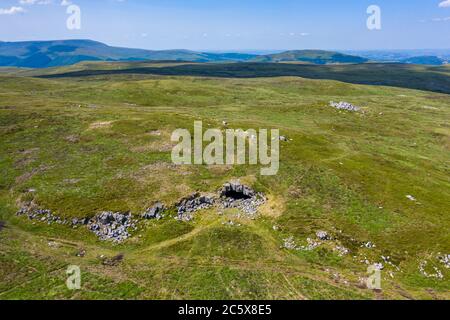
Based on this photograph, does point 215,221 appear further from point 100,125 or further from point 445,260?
point 100,125

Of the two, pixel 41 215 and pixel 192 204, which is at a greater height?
pixel 192 204

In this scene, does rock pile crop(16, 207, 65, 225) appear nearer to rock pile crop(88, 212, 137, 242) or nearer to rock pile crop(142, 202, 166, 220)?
rock pile crop(88, 212, 137, 242)

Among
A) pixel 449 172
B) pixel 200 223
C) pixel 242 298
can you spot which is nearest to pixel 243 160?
pixel 200 223

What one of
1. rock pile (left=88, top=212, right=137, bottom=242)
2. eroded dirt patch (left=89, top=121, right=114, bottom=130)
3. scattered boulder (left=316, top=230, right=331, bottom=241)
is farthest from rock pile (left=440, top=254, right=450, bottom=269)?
eroded dirt patch (left=89, top=121, right=114, bottom=130)

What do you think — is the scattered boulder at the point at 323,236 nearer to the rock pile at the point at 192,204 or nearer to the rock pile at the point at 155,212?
the rock pile at the point at 192,204

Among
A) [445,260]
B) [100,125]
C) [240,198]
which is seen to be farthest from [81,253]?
[100,125]

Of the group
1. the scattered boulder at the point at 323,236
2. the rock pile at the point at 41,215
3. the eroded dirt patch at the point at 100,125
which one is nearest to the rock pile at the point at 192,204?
the rock pile at the point at 41,215
